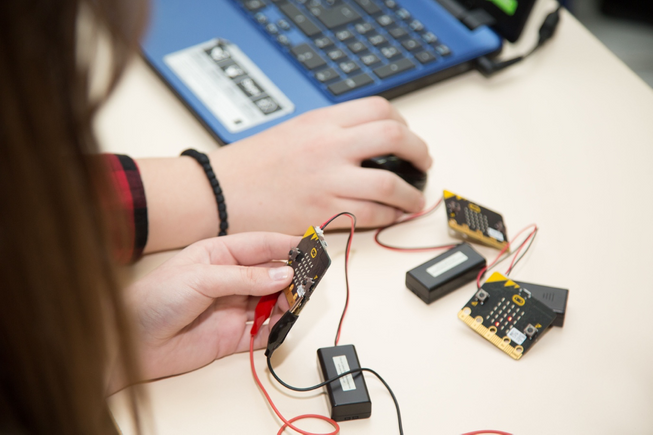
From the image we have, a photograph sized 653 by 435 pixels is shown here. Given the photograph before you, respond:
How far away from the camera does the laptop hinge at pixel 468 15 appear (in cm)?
108

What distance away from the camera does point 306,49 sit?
1042 mm

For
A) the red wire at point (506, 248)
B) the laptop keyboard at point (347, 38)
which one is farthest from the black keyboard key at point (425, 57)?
the red wire at point (506, 248)

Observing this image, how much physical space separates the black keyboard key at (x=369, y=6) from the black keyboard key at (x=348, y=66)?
0.14m

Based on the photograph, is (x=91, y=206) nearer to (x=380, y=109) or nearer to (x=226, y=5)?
(x=380, y=109)

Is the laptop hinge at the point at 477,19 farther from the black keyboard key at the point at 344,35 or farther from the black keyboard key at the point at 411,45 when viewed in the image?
the black keyboard key at the point at 344,35

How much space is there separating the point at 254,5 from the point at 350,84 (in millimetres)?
266

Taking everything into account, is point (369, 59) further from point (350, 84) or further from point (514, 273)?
point (514, 273)

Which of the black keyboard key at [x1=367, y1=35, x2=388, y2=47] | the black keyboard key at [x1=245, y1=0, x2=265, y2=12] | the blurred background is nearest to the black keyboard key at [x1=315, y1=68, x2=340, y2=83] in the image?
the black keyboard key at [x1=367, y1=35, x2=388, y2=47]

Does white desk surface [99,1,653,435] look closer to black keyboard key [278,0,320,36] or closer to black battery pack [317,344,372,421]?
black battery pack [317,344,372,421]

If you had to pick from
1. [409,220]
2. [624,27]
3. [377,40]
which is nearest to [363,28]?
[377,40]

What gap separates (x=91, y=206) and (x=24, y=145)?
6 centimetres

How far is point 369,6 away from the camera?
111cm

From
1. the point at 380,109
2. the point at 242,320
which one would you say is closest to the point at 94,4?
the point at 242,320

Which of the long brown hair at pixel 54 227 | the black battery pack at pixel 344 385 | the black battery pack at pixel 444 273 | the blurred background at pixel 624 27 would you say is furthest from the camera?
the blurred background at pixel 624 27
